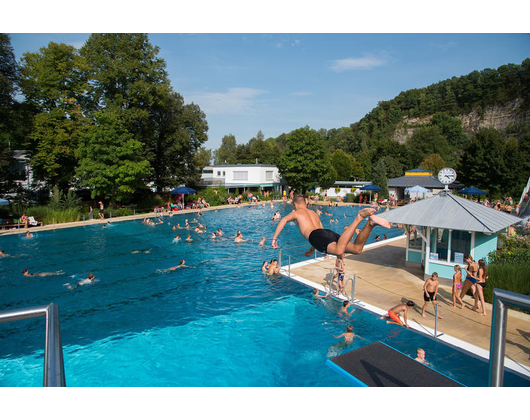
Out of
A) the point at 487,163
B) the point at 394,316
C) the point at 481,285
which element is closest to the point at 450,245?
the point at 481,285

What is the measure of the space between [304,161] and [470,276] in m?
44.5

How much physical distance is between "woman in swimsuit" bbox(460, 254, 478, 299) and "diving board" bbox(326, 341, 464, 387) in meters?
4.29

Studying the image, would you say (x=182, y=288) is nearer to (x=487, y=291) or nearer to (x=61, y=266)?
(x=61, y=266)

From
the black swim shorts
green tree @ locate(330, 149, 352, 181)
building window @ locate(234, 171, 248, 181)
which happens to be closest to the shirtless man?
the black swim shorts

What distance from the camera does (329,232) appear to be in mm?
5355

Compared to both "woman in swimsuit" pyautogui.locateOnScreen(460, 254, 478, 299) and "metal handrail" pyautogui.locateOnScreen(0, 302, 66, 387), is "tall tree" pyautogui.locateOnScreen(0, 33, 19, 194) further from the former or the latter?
"metal handrail" pyautogui.locateOnScreen(0, 302, 66, 387)

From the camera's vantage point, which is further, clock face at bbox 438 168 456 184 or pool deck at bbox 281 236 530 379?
clock face at bbox 438 168 456 184

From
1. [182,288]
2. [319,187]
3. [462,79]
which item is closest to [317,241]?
[182,288]

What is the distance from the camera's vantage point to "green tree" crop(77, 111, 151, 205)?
3353cm

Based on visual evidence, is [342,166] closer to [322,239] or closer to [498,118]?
[322,239]

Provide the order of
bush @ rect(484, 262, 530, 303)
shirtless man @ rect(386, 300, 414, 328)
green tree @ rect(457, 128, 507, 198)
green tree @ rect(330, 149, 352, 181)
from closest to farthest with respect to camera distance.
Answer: shirtless man @ rect(386, 300, 414, 328)
bush @ rect(484, 262, 530, 303)
green tree @ rect(457, 128, 507, 198)
green tree @ rect(330, 149, 352, 181)

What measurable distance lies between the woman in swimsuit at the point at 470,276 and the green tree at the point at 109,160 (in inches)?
1193

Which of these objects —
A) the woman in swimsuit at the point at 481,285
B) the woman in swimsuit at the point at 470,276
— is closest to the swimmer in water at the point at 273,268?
the woman in swimsuit at the point at 470,276

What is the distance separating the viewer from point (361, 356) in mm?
8914
